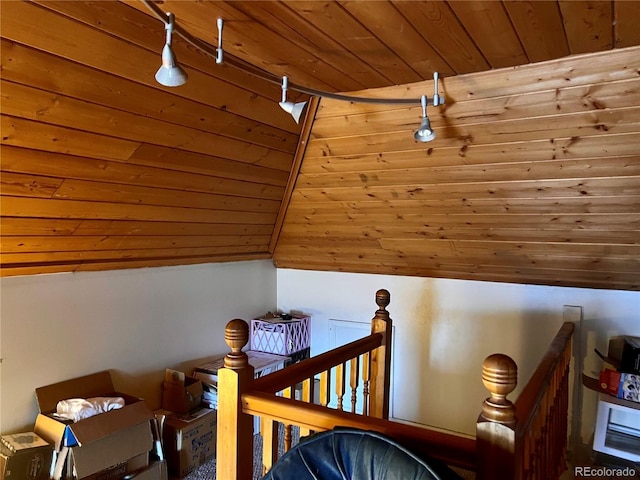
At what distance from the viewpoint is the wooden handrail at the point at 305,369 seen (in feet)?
5.13

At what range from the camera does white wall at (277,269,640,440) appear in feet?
9.19

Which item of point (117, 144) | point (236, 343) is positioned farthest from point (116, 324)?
point (236, 343)

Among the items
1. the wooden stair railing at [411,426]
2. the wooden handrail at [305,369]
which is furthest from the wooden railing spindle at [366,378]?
the wooden handrail at [305,369]

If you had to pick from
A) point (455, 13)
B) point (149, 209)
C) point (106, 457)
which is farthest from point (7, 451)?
point (455, 13)

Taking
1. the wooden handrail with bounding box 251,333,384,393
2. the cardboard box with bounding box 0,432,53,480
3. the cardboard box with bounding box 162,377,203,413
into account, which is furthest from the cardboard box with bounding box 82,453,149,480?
the wooden handrail with bounding box 251,333,384,393

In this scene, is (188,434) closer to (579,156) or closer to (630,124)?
(579,156)

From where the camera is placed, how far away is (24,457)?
2047 mm

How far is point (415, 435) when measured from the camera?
4.00 feet

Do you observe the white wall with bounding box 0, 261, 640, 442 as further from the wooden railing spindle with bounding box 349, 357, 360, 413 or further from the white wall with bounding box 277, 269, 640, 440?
the wooden railing spindle with bounding box 349, 357, 360, 413

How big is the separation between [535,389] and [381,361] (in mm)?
923

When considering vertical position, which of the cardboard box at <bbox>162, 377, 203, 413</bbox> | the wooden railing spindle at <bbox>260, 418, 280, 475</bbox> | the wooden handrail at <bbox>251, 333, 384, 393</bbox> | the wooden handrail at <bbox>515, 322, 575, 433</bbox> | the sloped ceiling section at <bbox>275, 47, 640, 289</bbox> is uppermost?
the sloped ceiling section at <bbox>275, 47, 640, 289</bbox>

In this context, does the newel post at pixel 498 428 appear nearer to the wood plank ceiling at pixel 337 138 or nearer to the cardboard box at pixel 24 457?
the wood plank ceiling at pixel 337 138

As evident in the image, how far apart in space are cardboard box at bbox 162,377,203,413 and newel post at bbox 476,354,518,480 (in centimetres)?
216

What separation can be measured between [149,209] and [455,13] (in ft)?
5.52
